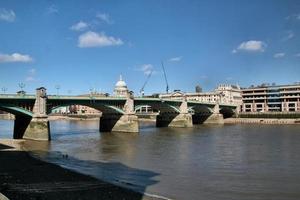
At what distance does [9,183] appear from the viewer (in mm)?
24219

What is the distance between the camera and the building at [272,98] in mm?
174500

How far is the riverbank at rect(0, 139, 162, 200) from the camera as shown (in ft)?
69.2

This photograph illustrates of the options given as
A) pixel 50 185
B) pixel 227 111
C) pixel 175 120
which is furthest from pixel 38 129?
pixel 227 111

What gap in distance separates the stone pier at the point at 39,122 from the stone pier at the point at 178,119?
50.0 meters

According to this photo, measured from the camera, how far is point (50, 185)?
2441 cm

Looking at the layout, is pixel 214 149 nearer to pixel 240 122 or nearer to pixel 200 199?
pixel 200 199

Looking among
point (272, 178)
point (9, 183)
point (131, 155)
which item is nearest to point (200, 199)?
point (272, 178)

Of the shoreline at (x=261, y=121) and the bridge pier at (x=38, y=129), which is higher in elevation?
the shoreline at (x=261, y=121)

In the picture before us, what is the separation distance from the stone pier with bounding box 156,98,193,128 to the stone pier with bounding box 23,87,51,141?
4995 cm

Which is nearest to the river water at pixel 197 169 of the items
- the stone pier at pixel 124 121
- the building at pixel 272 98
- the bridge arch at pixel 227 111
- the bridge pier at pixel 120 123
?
the bridge pier at pixel 120 123

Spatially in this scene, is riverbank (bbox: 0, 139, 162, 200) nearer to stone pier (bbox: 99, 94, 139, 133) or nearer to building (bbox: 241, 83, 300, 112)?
stone pier (bbox: 99, 94, 139, 133)

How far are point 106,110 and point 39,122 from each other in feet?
80.1

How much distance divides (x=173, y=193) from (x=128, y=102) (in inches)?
2472

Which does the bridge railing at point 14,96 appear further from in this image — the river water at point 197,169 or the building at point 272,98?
the building at point 272,98
